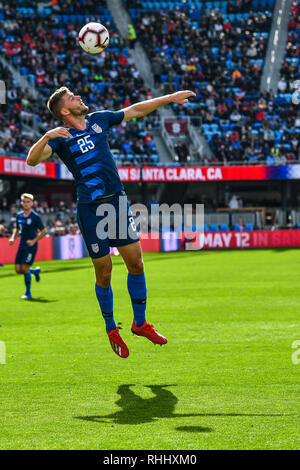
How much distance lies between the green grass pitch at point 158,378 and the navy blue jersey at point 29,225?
1.91 metres

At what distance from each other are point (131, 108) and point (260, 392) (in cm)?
321

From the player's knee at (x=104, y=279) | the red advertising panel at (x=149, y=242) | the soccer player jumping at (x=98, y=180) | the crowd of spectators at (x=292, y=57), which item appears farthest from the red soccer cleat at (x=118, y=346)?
the crowd of spectators at (x=292, y=57)

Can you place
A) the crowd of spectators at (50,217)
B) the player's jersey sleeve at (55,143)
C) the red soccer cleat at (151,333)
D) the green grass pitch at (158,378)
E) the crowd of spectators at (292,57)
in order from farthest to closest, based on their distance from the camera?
1. the crowd of spectators at (292,57)
2. the crowd of spectators at (50,217)
3. the red soccer cleat at (151,333)
4. the player's jersey sleeve at (55,143)
5. the green grass pitch at (158,378)

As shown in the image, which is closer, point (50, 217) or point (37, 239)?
point (37, 239)

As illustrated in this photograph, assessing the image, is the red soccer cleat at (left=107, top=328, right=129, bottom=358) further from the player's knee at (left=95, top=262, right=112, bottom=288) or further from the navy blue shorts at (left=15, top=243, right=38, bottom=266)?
the navy blue shorts at (left=15, top=243, right=38, bottom=266)

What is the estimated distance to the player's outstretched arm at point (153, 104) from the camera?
707 centimetres

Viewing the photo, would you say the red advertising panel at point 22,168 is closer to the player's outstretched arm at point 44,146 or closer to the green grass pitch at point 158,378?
the green grass pitch at point 158,378

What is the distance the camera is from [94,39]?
8.64 m

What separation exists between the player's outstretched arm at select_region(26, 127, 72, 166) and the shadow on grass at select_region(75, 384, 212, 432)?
2324mm

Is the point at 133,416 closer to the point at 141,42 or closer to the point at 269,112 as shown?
the point at 269,112

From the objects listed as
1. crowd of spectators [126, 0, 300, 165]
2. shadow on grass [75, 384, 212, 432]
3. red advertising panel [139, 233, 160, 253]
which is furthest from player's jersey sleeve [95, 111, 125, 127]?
crowd of spectators [126, 0, 300, 165]

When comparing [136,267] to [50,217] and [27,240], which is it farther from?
[50,217]

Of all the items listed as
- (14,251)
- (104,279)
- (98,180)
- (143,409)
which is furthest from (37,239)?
(14,251)

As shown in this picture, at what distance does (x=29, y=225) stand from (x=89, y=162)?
9177 millimetres
